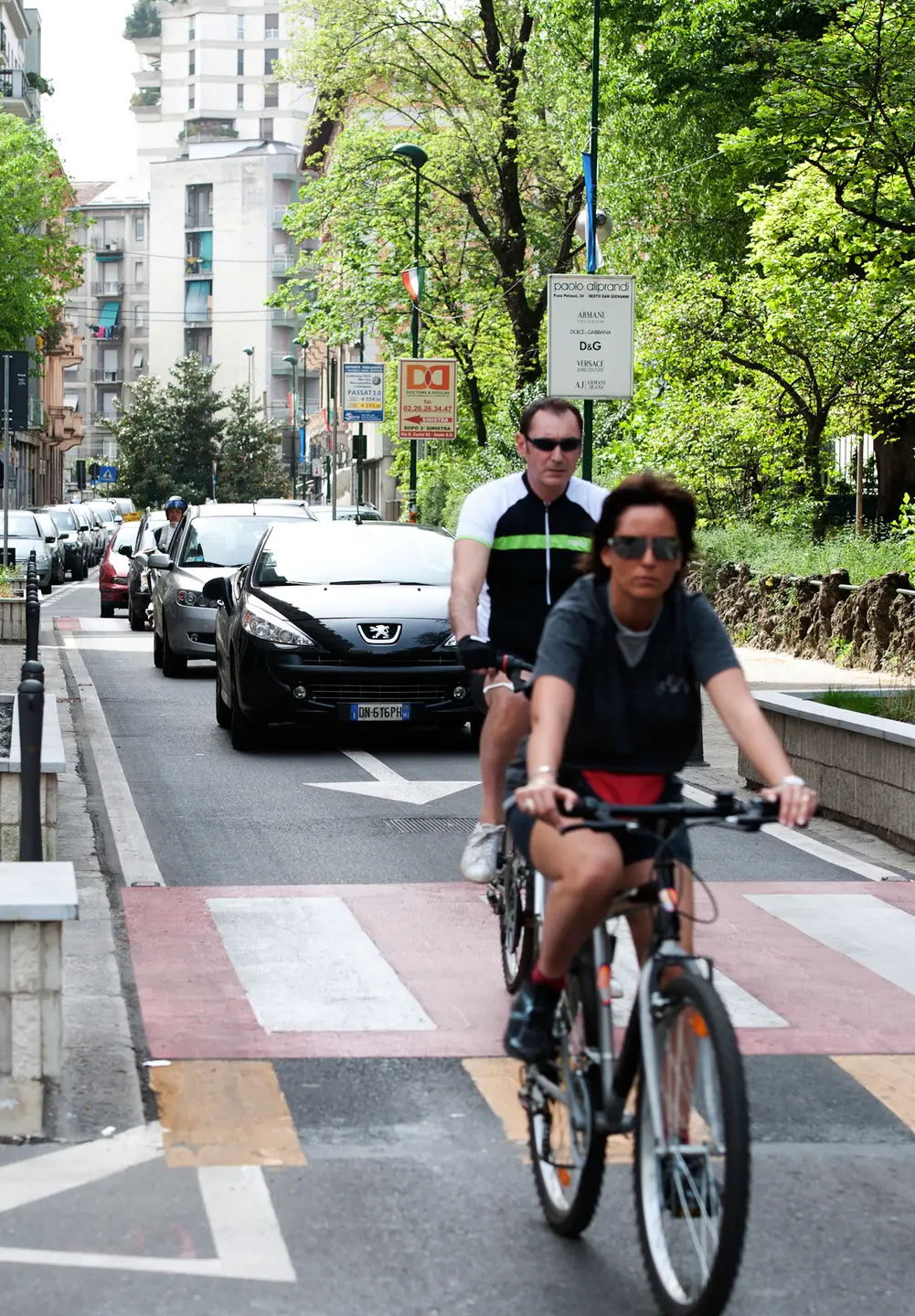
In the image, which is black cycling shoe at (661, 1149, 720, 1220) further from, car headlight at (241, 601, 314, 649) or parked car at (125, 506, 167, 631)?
parked car at (125, 506, 167, 631)

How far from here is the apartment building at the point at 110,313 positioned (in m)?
146

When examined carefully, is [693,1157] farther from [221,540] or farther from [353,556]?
[221,540]

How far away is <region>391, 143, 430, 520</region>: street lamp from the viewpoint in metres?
36.7

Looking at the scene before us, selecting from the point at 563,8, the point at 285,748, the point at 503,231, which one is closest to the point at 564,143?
the point at 503,231

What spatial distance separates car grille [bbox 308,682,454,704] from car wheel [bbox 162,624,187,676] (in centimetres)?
715

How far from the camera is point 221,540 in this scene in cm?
2223

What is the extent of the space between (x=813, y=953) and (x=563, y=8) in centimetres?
2571

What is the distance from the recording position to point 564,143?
123 feet

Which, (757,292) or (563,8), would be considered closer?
(757,292)

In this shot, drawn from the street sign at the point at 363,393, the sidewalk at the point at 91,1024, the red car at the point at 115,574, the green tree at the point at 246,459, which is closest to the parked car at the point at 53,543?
the street sign at the point at 363,393

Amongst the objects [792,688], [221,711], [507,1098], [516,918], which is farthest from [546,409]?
[792,688]

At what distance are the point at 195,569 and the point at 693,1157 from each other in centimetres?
1803

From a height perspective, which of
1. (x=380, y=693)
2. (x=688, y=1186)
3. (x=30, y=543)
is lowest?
(x=30, y=543)

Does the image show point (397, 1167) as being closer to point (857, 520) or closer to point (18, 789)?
point (18, 789)
